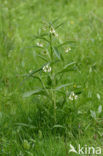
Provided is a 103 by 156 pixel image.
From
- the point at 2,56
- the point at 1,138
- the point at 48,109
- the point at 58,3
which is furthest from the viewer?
the point at 58,3

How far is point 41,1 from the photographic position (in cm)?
672

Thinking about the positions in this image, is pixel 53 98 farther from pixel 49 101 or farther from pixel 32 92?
pixel 32 92

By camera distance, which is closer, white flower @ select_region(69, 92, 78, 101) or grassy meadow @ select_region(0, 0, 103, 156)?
grassy meadow @ select_region(0, 0, 103, 156)

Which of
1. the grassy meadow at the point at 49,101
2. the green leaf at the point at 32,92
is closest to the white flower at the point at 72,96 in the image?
the grassy meadow at the point at 49,101

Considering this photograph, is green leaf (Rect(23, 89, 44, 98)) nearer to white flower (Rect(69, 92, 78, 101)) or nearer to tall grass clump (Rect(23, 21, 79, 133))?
tall grass clump (Rect(23, 21, 79, 133))

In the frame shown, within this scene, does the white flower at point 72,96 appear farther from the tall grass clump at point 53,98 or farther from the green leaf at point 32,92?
the green leaf at point 32,92

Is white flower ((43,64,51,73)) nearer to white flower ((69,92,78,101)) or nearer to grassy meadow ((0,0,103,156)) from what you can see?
grassy meadow ((0,0,103,156))

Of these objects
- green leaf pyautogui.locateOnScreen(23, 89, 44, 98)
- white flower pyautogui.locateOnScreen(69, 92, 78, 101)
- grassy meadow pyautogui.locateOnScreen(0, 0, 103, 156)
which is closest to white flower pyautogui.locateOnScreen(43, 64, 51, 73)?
grassy meadow pyautogui.locateOnScreen(0, 0, 103, 156)

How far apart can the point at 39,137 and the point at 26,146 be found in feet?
0.58

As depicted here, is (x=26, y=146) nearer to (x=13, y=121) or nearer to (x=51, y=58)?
(x=13, y=121)

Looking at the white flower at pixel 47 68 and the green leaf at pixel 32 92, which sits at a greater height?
the white flower at pixel 47 68

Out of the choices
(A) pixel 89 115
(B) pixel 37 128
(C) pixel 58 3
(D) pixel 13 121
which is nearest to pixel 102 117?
(A) pixel 89 115

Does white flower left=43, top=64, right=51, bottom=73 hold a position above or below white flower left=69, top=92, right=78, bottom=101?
above

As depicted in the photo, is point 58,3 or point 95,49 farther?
point 58,3
